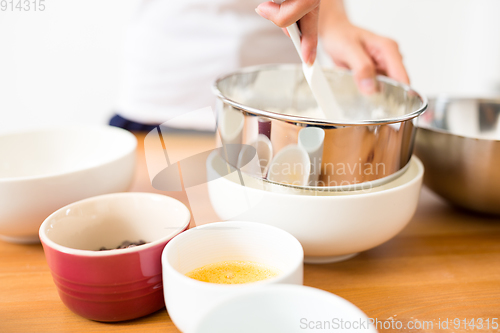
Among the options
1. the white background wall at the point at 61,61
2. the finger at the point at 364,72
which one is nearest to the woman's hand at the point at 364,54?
the finger at the point at 364,72

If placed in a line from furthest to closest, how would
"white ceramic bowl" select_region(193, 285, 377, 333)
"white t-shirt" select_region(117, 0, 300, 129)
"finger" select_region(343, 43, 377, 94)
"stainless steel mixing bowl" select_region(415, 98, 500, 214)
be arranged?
"white t-shirt" select_region(117, 0, 300, 129), "finger" select_region(343, 43, 377, 94), "stainless steel mixing bowl" select_region(415, 98, 500, 214), "white ceramic bowl" select_region(193, 285, 377, 333)

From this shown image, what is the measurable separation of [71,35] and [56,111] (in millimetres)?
312

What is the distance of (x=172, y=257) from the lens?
38 centimetres

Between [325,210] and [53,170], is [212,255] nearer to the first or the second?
[325,210]

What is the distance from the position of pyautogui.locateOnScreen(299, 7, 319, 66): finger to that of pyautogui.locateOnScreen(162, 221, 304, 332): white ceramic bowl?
224 millimetres

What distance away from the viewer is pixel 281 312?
0.32 metres

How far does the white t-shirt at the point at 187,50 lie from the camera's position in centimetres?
89

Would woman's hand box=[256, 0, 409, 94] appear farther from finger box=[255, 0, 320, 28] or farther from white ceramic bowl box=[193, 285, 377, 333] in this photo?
white ceramic bowl box=[193, 285, 377, 333]

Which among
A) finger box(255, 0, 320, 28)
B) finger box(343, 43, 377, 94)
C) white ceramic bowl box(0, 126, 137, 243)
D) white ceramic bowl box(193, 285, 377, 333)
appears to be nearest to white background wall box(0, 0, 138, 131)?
white ceramic bowl box(0, 126, 137, 243)

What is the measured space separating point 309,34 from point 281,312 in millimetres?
317

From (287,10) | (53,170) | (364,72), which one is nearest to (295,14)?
(287,10)

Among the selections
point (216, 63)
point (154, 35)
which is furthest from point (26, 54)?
point (216, 63)

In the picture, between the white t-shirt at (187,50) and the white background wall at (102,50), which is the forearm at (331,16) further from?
the white background wall at (102,50)

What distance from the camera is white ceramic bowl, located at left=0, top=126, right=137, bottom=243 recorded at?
0.48 metres
